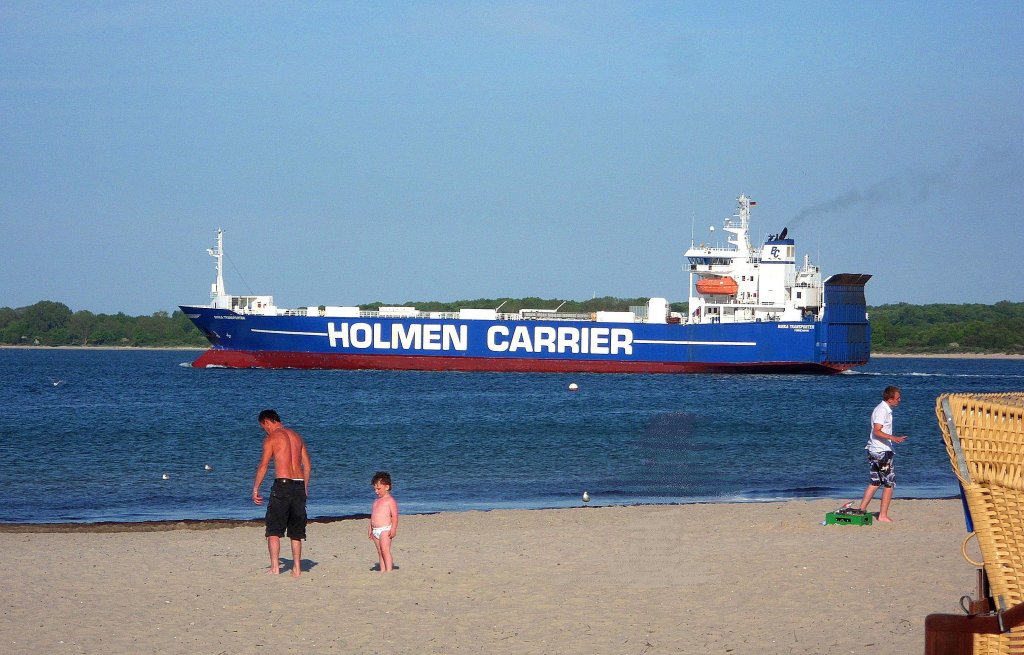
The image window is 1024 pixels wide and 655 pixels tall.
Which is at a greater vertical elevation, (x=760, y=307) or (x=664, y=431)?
(x=760, y=307)

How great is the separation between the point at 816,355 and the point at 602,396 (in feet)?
44.6

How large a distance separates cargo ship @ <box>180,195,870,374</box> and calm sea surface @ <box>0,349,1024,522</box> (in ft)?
10.3

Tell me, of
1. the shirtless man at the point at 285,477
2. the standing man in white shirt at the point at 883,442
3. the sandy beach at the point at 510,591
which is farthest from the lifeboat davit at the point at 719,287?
the shirtless man at the point at 285,477

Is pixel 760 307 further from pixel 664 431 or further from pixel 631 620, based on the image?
pixel 631 620

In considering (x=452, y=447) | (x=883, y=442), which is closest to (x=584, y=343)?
(x=452, y=447)

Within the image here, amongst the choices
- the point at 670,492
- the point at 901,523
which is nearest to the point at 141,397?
the point at 670,492

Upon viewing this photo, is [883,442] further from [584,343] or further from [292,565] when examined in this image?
[584,343]

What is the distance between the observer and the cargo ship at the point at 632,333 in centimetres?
5259

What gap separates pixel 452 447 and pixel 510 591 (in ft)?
57.8

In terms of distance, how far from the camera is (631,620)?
739cm

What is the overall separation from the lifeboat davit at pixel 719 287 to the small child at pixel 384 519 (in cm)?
4694

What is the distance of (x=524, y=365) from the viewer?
5381cm

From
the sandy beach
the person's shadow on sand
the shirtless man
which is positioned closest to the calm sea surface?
the sandy beach

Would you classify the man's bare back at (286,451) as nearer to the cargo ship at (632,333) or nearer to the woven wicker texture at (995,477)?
the woven wicker texture at (995,477)
